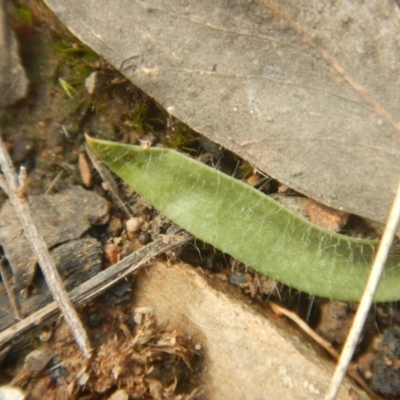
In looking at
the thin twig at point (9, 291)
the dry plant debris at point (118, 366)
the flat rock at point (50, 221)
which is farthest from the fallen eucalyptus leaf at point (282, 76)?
the thin twig at point (9, 291)

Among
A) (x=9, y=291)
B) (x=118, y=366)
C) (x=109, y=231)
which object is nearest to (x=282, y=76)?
(x=109, y=231)

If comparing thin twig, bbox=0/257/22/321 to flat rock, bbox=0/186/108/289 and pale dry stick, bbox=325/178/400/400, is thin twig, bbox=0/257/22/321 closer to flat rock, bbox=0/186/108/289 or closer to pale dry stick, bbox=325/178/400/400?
flat rock, bbox=0/186/108/289

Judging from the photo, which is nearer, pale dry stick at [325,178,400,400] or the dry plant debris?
pale dry stick at [325,178,400,400]

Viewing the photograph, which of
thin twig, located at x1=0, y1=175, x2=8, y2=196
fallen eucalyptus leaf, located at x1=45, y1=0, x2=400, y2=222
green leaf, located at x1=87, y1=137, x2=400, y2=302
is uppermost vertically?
fallen eucalyptus leaf, located at x1=45, y1=0, x2=400, y2=222

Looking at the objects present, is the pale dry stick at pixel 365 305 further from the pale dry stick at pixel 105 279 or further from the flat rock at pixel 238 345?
the pale dry stick at pixel 105 279

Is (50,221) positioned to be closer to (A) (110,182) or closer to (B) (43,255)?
(B) (43,255)

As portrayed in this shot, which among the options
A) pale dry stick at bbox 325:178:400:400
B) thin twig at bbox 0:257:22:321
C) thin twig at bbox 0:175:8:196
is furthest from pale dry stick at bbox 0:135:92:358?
pale dry stick at bbox 325:178:400:400

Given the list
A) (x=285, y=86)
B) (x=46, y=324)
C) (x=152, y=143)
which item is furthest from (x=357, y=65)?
(x=46, y=324)
